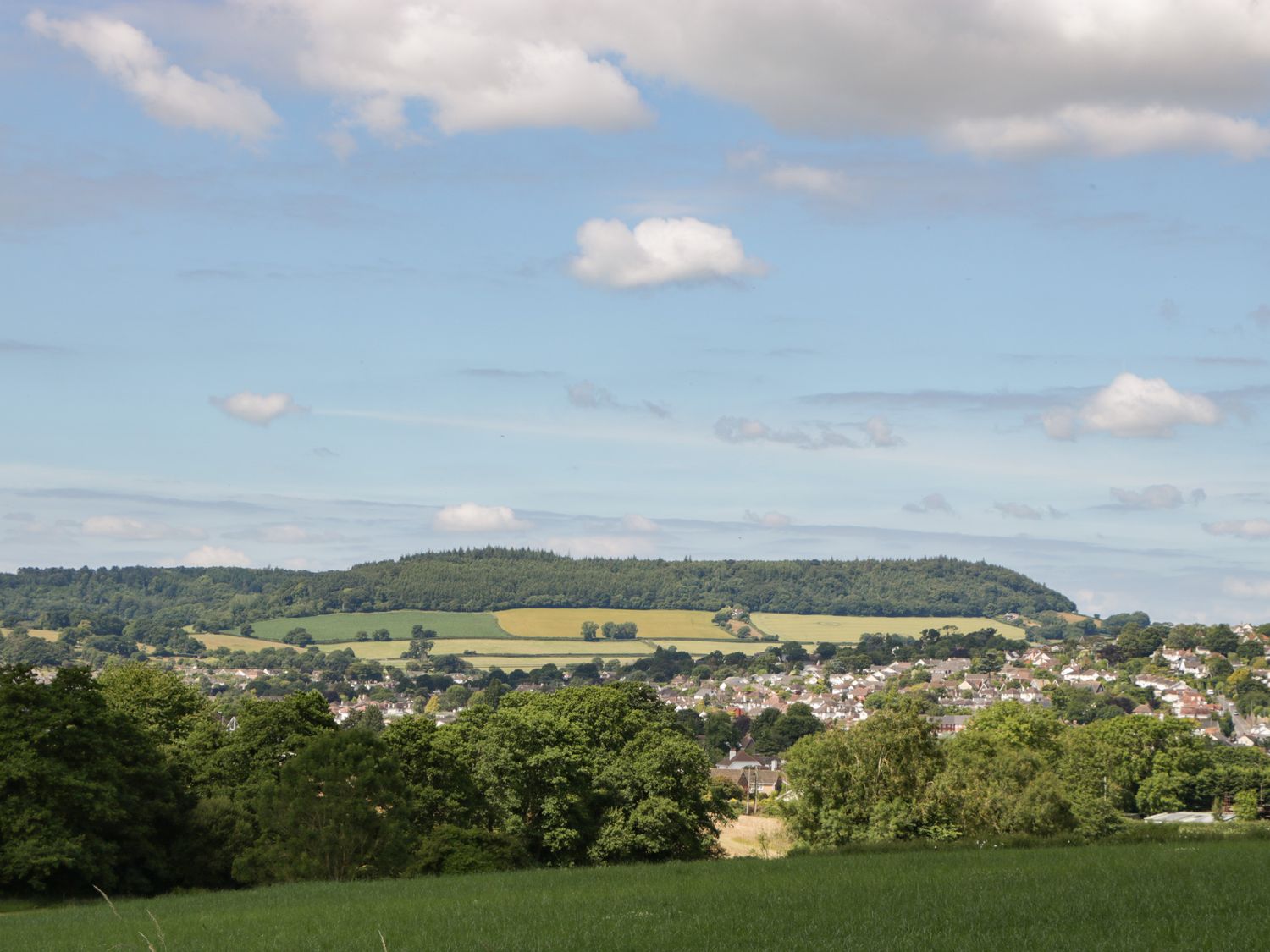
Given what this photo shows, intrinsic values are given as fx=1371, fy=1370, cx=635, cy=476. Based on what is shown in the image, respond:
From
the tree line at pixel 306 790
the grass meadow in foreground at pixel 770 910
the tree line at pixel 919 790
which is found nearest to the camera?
the grass meadow in foreground at pixel 770 910

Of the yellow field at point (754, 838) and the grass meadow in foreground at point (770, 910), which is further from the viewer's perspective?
the yellow field at point (754, 838)

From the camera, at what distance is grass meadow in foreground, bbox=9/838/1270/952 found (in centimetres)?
2683

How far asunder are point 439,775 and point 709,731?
125613 mm

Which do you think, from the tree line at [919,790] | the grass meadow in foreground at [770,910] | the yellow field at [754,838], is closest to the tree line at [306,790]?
the yellow field at [754,838]

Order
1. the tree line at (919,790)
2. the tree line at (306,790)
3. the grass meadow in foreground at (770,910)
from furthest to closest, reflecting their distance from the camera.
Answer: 1. the tree line at (919,790)
2. the tree line at (306,790)
3. the grass meadow in foreground at (770,910)

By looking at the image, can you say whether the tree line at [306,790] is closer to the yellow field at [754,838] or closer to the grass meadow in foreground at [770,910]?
the yellow field at [754,838]

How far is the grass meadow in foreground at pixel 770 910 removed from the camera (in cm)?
2683

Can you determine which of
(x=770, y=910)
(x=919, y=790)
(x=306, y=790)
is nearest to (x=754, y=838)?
(x=919, y=790)

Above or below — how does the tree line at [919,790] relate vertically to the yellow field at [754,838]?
above

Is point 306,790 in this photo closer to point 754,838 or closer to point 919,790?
point 919,790

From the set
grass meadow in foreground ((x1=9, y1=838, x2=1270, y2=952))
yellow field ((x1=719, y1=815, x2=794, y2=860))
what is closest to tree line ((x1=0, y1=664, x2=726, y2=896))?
yellow field ((x1=719, y1=815, x2=794, y2=860))

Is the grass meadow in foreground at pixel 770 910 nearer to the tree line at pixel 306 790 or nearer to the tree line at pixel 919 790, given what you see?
the tree line at pixel 306 790

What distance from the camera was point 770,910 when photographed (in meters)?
31.7

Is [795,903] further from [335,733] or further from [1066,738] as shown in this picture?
[1066,738]
